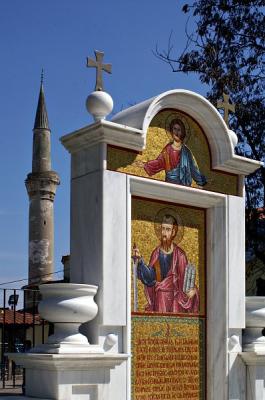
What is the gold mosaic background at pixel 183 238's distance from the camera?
7.88 m

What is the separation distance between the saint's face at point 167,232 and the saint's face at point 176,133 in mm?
1069

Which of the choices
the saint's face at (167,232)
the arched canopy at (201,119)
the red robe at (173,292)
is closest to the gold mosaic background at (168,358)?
the red robe at (173,292)

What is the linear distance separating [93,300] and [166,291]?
4.00 ft

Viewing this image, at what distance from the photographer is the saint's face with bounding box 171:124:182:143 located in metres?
8.40

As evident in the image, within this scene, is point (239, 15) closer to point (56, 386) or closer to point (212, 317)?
point (212, 317)

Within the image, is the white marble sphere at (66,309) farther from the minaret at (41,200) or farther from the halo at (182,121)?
the minaret at (41,200)

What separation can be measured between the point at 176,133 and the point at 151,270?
1748 millimetres

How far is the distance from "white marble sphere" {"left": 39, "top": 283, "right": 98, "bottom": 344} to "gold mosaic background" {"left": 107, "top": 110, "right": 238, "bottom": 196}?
4.92 feet

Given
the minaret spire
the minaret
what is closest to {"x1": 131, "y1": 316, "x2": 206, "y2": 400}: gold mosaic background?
the minaret

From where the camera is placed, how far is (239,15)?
51.7 ft

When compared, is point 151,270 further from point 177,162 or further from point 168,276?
point 177,162

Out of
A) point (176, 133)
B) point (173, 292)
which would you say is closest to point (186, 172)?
point (176, 133)

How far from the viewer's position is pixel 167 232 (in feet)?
27.0

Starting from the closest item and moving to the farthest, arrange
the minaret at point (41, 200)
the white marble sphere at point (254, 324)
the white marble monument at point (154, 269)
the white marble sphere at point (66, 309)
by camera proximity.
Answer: the white marble sphere at point (66, 309), the white marble monument at point (154, 269), the white marble sphere at point (254, 324), the minaret at point (41, 200)
